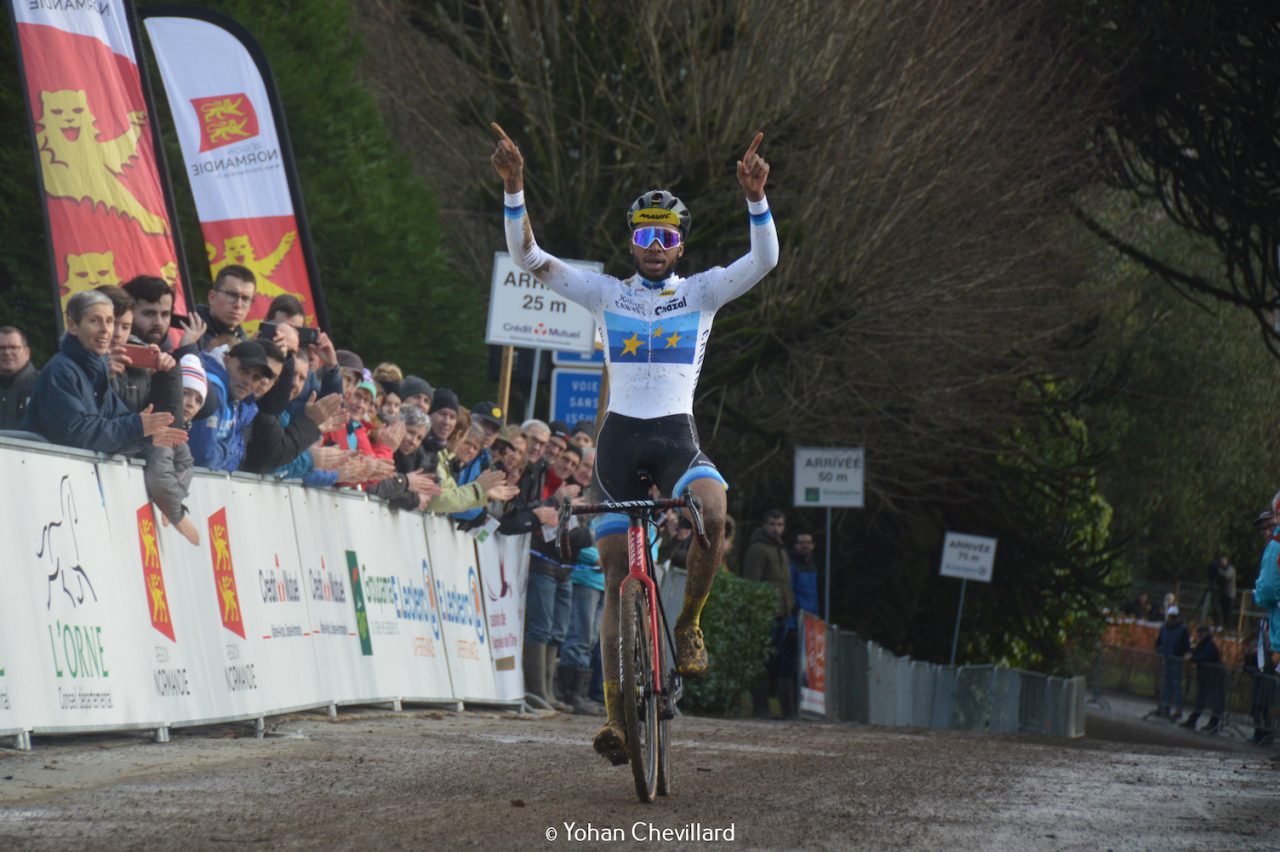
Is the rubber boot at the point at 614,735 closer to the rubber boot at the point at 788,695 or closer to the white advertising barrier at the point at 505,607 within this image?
the white advertising barrier at the point at 505,607

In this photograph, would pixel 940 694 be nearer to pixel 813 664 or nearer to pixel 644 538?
pixel 813 664

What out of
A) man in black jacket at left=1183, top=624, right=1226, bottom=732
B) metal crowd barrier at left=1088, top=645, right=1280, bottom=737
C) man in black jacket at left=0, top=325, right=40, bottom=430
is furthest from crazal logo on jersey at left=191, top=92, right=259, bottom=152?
man in black jacket at left=1183, top=624, right=1226, bottom=732

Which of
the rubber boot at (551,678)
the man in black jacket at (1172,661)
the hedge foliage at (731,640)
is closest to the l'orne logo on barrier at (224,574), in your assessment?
the rubber boot at (551,678)

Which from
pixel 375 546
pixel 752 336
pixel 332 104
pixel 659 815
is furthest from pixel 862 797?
pixel 752 336

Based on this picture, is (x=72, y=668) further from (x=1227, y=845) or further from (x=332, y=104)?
(x=332, y=104)

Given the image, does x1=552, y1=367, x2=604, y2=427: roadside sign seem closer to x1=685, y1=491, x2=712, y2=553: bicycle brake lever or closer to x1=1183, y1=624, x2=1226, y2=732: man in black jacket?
x1=685, y1=491, x2=712, y2=553: bicycle brake lever

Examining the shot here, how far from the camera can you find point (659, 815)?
26.7 feet

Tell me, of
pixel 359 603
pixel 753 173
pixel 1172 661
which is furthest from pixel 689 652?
pixel 1172 661

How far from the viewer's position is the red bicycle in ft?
28.0

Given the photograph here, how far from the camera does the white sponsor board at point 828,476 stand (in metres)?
25.7

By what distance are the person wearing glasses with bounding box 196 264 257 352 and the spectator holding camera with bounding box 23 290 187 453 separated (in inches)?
94.3

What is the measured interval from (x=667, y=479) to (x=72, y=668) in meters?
2.98

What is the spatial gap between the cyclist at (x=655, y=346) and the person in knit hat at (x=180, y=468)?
262cm

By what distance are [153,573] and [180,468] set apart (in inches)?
23.9
